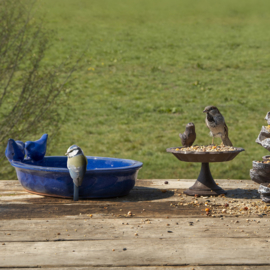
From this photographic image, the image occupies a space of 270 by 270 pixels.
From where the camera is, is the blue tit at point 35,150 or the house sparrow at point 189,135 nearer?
the house sparrow at point 189,135

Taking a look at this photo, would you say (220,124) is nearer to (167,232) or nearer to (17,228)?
(167,232)

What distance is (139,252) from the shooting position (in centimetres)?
181

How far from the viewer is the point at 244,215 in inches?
94.5

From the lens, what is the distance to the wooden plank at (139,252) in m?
1.70

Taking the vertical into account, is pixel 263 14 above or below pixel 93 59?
above

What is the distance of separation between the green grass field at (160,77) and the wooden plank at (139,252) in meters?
3.47

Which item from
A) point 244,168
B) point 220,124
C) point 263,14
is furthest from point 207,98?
point 263,14

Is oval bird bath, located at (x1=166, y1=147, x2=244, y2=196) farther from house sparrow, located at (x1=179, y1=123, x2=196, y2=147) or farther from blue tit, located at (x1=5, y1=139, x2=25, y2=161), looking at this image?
blue tit, located at (x1=5, y1=139, x2=25, y2=161)

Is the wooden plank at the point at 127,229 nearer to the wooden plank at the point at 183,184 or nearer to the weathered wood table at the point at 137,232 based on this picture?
the weathered wood table at the point at 137,232

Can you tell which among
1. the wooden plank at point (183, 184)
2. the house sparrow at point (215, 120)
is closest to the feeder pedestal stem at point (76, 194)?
the wooden plank at point (183, 184)

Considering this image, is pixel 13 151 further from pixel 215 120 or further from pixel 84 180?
pixel 215 120

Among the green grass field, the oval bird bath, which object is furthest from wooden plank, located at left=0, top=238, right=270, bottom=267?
the green grass field

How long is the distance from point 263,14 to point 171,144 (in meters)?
12.6

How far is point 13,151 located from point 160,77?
340 inches
